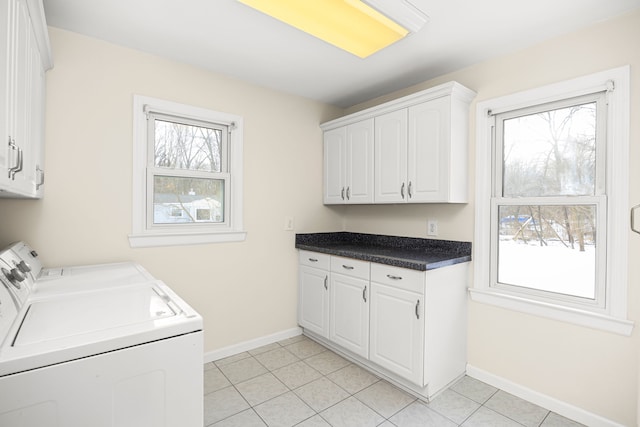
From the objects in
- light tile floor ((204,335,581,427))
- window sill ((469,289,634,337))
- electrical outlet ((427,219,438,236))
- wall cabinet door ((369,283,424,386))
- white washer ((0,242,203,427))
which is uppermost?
electrical outlet ((427,219,438,236))

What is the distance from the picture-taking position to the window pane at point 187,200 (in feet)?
8.13

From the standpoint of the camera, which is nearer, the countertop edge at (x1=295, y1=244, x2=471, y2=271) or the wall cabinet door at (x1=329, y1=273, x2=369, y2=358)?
the countertop edge at (x1=295, y1=244, x2=471, y2=271)

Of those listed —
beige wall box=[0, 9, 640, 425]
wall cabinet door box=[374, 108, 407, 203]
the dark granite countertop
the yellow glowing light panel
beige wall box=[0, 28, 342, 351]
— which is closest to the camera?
the yellow glowing light panel

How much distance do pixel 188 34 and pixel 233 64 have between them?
459 mm

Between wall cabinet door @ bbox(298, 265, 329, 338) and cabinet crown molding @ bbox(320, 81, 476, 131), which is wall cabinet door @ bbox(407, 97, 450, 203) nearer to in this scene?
cabinet crown molding @ bbox(320, 81, 476, 131)

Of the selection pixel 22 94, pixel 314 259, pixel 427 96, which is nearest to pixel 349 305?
pixel 314 259

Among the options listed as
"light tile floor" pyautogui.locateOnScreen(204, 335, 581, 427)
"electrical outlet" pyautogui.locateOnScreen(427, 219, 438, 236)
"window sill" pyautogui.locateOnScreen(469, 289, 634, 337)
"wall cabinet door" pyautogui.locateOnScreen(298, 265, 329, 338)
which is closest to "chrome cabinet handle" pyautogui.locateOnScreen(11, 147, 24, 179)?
"light tile floor" pyautogui.locateOnScreen(204, 335, 581, 427)

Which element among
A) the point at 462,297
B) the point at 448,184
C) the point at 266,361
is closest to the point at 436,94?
the point at 448,184

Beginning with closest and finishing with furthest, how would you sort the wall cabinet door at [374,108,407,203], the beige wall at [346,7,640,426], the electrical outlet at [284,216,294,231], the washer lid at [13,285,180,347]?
the washer lid at [13,285,180,347] < the beige wall at [346,7,640,426] < the wall cabinet door at [374,108,407,203] < the electrical outlet at [284,216,294,231]

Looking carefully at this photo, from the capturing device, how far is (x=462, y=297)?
8.00 ft

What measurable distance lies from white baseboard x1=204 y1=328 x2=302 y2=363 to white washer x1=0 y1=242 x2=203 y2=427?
4.99 feet

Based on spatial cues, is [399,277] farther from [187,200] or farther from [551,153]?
[187,200]

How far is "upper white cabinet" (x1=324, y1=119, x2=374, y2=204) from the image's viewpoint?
9.48 feet

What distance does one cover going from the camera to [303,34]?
2068 mm
